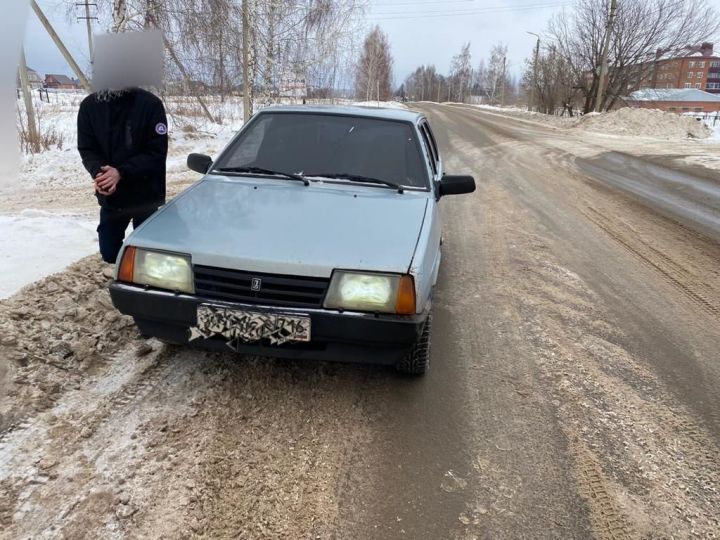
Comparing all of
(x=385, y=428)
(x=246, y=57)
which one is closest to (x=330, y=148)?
(x=385, y=428)

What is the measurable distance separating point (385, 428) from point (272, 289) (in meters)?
0.95

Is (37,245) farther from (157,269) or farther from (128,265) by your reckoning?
(157,269)

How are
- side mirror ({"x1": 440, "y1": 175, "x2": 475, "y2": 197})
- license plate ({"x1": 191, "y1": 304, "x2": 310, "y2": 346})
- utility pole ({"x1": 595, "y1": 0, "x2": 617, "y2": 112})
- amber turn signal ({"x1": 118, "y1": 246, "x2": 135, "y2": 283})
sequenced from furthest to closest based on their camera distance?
utility pole ({"x1": 595, "y1": 0, "x2": 617, "y2": 112}), side mirror ({"x1": 440, "y1": 175, "x2": 475, "y2": 197}), amber turn signal ({"x1": 118, "y1": 246, "x2": 135, "y2": 283}), license plate ({"x1": 191, "y1": 304, "x2": 310, "y2": 346})

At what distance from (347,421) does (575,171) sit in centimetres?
1085

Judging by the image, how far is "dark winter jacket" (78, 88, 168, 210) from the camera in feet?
11.3

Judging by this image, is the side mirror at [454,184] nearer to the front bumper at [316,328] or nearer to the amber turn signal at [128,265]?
the front bumper at [316,328]

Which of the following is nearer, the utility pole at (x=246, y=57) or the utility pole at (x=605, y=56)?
the utility pole at (x=246, y=57)

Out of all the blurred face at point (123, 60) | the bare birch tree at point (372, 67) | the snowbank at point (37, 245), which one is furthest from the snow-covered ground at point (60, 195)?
the bare birch tree at point (372, 67)

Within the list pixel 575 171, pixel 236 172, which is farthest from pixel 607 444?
pixel 575 171

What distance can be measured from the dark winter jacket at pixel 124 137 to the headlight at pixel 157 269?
0.94 metres

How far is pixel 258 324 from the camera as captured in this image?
2545 mm

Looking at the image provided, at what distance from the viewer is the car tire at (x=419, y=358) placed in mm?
2982

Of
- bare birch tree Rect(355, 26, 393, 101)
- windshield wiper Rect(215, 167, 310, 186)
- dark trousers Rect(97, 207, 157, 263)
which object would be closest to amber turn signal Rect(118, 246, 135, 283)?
dark trousers Rect(97, 207, 157, 263)

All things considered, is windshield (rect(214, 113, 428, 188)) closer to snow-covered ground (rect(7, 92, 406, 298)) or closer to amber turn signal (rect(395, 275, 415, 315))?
amber turn signal (rect(395, 275, 415, 315))
